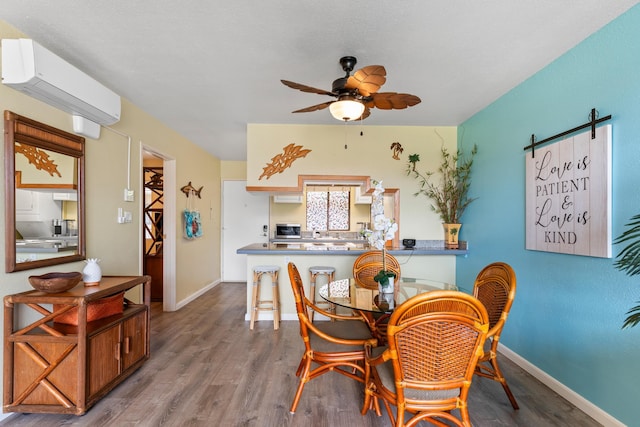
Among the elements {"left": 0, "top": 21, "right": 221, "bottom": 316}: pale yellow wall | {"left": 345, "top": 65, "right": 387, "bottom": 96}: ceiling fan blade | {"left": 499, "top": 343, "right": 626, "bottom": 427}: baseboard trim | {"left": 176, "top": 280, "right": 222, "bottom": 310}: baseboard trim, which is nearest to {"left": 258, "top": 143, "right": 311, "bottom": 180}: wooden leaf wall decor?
{"left": 0, "top": 21, "right": 221, "bottom": 316}: pale yellow wall

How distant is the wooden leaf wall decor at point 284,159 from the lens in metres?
3.86

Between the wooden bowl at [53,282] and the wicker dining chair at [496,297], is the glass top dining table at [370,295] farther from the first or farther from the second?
the wooden bowl at [53,282]

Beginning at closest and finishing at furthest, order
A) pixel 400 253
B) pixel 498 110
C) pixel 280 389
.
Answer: pixel 280 389
pixel 498 110
pixel 400 253

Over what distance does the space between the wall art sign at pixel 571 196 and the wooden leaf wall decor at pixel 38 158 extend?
3710 millimetres

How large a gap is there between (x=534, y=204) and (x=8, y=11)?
3805mm

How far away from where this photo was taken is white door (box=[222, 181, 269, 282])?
6.06 meters

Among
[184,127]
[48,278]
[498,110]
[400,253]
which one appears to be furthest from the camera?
[184,127]

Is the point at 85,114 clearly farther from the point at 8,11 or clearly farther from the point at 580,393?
the point at 580,393

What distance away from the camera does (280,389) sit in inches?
87.9

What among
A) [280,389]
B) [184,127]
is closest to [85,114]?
[184,127]

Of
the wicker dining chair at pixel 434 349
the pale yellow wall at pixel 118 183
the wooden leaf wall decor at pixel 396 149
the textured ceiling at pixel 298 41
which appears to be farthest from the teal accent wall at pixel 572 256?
the pale yellow wall at pixel 118 183

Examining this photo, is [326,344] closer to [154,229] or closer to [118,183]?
[118,183]

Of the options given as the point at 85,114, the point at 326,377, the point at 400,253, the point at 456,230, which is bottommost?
the point at 326,377

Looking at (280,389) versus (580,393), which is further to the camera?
(280,389)
